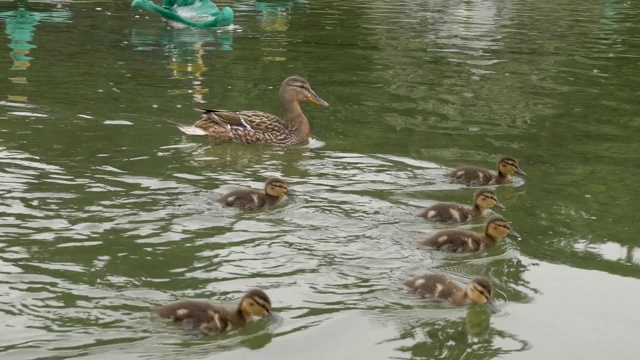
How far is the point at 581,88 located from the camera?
13789 millimetres

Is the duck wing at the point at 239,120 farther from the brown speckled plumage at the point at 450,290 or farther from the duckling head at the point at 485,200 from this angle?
the brown speckled plumage at the point at 450,290

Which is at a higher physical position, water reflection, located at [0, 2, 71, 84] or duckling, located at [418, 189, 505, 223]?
duckling, located at [418, 189, 505, 223]

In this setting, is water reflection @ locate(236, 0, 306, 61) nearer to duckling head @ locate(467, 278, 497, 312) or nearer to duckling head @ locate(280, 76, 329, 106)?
duckling head @ locate(280, 76, 329, 106)

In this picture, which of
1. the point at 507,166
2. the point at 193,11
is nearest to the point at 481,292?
the point at 507,166

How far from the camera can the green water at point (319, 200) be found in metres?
6.19

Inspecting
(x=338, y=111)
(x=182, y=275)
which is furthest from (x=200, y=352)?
(x=338, y=111)

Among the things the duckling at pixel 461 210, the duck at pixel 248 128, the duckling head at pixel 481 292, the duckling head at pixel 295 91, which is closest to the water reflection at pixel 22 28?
the duck at pixel 248 128

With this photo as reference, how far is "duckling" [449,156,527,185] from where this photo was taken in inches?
361

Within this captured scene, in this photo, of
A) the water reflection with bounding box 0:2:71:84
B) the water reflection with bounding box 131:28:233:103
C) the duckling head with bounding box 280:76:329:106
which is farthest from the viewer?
the water reflection with bounding box 0:2:71:84

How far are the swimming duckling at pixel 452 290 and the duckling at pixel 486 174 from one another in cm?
258

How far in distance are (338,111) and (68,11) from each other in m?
10.0

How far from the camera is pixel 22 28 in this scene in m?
18.1

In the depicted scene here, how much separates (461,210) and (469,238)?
73cm

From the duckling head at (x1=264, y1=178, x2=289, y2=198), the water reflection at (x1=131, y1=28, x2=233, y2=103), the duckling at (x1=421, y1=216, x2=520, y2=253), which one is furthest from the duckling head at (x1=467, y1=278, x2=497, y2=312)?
the water reflection at (x1=131, y1=28, x2=233, y2=103)
